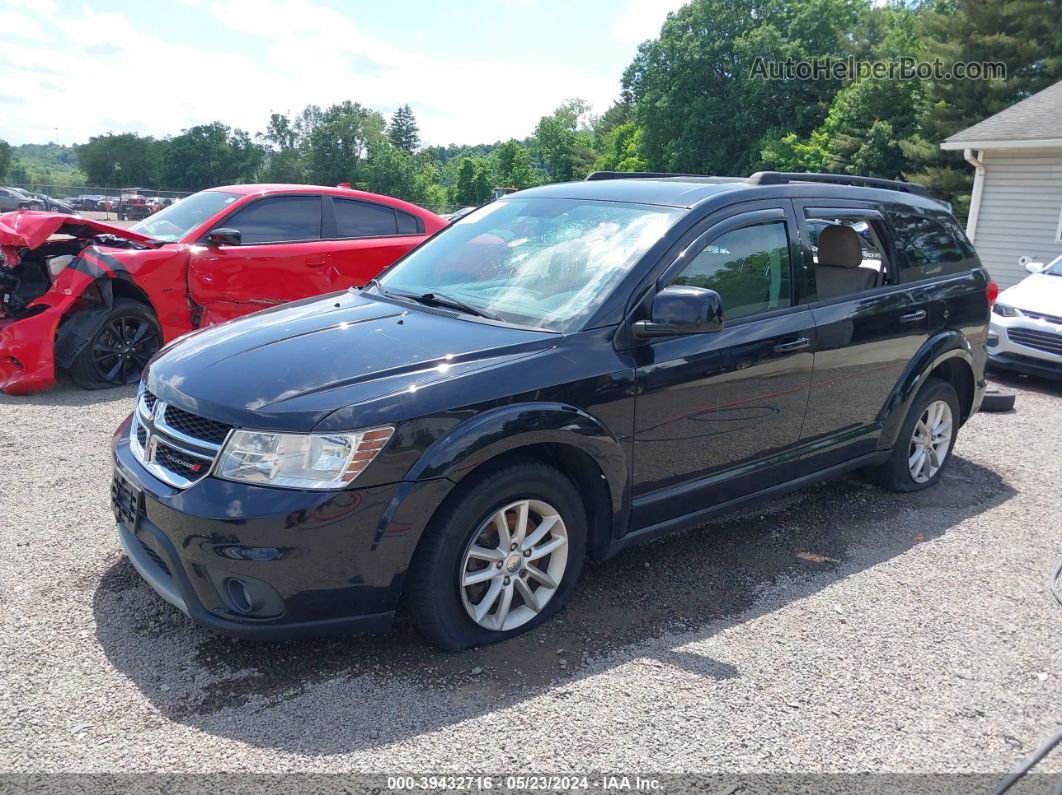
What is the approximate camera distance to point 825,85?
157 feet

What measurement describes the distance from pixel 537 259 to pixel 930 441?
9.79ft

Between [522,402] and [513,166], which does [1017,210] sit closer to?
[522,402]

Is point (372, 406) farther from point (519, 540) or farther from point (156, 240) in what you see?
→ point (156, 240)

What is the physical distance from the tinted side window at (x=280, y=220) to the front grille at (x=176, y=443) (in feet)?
15.6

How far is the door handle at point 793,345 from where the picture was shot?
416 centimetres

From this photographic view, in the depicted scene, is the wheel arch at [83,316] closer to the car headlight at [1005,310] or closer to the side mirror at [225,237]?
the side mirror at [225,237]

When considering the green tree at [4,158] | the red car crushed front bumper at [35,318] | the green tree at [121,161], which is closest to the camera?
the red car crushed front bumper at [35,318]

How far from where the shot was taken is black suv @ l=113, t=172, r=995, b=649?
Answer: 9.68ft

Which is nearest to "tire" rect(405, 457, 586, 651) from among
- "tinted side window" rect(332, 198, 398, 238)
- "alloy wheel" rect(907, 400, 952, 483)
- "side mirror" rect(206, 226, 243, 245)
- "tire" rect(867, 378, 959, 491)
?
"tire" rect(867, 378, 959, 491)

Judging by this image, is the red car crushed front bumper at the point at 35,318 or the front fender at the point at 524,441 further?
the red car crushed front bumper at the point at 35,318

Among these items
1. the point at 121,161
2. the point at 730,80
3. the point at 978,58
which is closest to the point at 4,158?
the point at 121,161

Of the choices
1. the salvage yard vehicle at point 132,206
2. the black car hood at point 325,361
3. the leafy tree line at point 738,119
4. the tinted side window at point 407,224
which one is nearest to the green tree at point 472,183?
the leafy tree line at point 738,119

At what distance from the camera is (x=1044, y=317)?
8.86 metres

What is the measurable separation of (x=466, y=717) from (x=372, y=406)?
3.65ft
